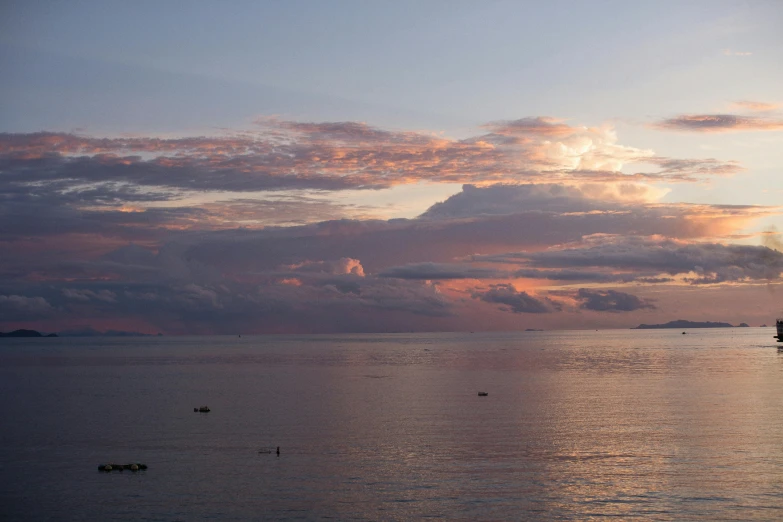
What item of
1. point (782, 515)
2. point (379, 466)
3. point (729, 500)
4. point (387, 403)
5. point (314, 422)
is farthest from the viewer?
point (387, 403)

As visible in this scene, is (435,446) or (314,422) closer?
(435,446)

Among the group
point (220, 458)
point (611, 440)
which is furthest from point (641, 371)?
point (220, 458)

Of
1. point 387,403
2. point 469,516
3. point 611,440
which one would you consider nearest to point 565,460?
point 611,440

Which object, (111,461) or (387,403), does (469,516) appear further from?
(387,403)

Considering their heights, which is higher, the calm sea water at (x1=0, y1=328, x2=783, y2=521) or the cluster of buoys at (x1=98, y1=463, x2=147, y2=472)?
the cluster of buoys at (x1=98, y1=463, x2=147, y2=472)

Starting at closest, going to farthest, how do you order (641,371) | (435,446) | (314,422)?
(435,446)
(314,422)
(641,371)

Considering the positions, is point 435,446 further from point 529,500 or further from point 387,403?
point 387,403

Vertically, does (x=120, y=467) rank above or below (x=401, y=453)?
above

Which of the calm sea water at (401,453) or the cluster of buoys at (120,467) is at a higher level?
the cluster of buoys at (120,467)

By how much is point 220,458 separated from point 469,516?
22.4m

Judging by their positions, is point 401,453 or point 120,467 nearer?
point 120,467

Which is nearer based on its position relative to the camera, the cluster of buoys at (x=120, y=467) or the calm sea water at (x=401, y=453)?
the calm sea water at (x=401, y=453)

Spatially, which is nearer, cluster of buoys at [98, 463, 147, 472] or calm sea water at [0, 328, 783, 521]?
calm sea water at [0, 328, 783, 521]

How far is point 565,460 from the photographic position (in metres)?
53.7
